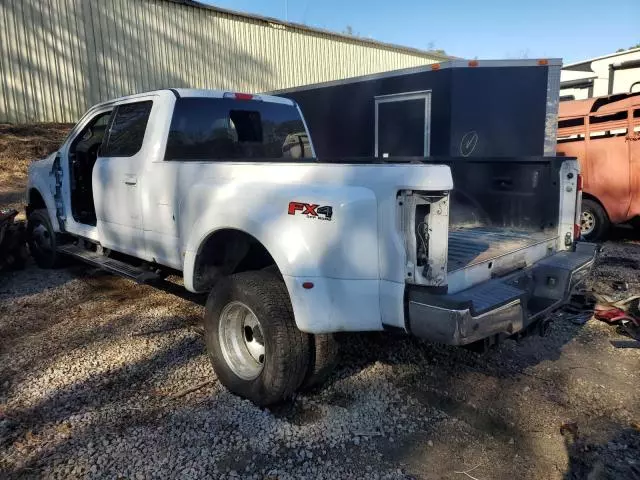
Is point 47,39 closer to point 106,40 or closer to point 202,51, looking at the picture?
point 106,40

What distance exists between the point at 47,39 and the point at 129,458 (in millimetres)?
15475

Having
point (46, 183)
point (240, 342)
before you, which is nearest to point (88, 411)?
point (240, 342)

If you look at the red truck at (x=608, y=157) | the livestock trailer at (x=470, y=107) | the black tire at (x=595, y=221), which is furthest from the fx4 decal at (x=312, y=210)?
the black tire at (x=595, y=221)

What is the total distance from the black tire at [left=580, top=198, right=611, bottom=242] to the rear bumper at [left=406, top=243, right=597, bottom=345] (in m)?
5.58

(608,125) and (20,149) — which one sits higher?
(608,125)

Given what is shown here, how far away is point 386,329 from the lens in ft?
9.59

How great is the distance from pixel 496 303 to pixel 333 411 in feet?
4.23

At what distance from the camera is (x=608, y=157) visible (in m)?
8.59

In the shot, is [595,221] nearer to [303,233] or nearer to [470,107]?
[470,107]

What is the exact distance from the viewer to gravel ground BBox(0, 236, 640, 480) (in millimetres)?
2902

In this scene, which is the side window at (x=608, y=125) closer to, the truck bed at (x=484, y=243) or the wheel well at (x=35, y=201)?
the truck bed at (x=484, y=243)

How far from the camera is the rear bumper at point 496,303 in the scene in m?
2.64

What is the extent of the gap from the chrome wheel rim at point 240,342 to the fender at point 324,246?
2.13 feet

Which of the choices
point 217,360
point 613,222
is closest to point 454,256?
point 217,360
